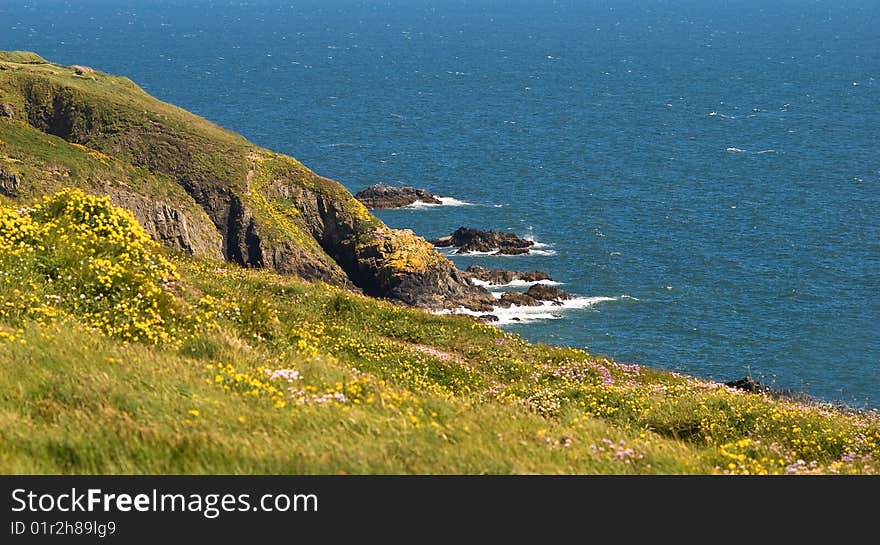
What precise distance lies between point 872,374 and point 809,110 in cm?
12690

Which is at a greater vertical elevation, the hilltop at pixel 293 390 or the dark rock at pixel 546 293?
the dark rock at pixel 546 293

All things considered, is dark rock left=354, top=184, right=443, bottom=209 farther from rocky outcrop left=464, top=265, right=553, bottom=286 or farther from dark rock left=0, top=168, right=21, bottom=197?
dark rock left=0, top=168, right=21, bottom=197

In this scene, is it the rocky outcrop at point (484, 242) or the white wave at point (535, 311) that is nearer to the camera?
the white wave at point (535, 311)

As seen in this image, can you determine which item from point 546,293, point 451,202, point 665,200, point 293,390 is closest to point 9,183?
point 546,293

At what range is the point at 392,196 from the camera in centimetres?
10875

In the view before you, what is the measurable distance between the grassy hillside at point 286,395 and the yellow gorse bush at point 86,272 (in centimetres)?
5

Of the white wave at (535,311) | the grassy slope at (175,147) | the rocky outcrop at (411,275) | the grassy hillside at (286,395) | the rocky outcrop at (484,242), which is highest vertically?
the grassy slope at (175,147)

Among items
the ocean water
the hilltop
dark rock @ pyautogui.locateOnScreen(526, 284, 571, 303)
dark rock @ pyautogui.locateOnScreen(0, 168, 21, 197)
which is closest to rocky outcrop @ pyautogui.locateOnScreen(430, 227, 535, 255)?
the ocean water

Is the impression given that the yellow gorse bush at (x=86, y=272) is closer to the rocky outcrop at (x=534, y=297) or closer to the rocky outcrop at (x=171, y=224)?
the rocky outcrop at (x=171, y=224)

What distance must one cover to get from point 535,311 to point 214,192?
25358 millimetres

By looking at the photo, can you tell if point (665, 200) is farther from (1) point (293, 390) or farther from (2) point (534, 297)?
(1) point (293, 390)

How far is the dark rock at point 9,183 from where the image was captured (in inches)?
2141

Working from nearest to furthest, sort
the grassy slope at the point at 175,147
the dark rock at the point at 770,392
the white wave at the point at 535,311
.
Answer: the dark rock at the point at 770,392 < the white wave at the point at 535,311 < the grassy slope at the point at 175,147

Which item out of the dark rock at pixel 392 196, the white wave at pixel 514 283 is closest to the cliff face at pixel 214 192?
the white wave at pixel 514 283
